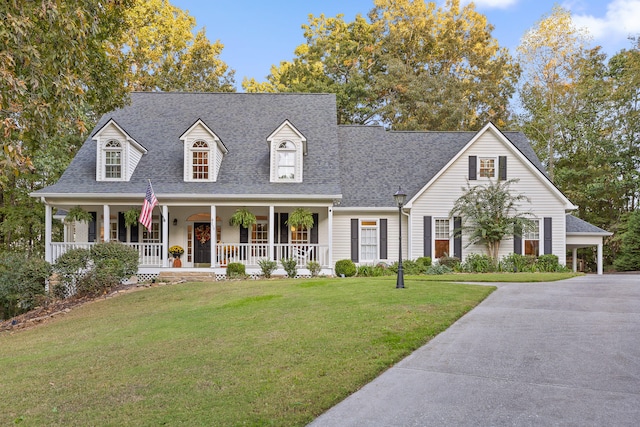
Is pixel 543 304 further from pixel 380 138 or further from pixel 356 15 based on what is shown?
pixel 356 15

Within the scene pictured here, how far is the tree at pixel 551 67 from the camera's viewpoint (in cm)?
3247

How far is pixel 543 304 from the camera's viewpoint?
11.0m

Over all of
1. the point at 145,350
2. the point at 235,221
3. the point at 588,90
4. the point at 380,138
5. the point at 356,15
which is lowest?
the point at 145,350

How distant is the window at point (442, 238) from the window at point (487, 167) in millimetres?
2498

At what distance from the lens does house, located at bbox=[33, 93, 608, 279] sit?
63.9ft

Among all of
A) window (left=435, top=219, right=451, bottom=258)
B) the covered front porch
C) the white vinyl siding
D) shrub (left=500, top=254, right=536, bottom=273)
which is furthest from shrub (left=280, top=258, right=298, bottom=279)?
shrub (left=500, top=254, right=536, bottom=273)

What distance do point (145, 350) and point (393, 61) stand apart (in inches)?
1197

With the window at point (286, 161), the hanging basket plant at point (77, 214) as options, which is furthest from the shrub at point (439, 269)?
the hanging basket plant at point (77, 214)

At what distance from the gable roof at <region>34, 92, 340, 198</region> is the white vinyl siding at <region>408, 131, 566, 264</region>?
13.2ft

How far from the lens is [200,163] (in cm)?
2067

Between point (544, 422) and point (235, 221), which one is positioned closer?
point (544, 422)


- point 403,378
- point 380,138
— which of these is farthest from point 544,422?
point 380,138

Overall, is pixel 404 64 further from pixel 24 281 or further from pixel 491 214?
pixel 24 281

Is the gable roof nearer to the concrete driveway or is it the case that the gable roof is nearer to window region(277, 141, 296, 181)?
window region(277, 141, 296, 181)
